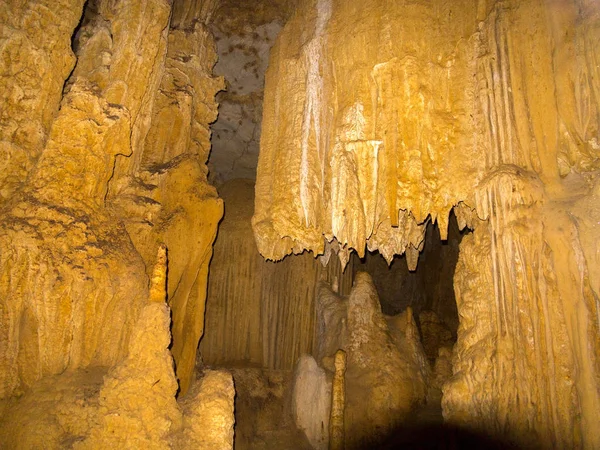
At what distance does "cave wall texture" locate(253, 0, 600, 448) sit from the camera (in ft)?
14.2

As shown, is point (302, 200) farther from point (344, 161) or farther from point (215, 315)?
point (215, 315)

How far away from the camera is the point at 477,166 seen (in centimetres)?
531

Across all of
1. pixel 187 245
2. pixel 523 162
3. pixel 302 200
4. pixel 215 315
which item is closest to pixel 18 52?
pixel 187 245

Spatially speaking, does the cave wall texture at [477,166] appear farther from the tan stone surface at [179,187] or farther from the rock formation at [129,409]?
the rock formation at [129,409]

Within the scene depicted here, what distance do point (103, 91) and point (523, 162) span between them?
16.2 feet

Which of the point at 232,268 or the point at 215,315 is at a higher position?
the point at 232,268

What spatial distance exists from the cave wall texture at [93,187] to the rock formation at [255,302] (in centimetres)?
305

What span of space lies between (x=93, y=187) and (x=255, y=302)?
527cm

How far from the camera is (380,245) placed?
6.64 m

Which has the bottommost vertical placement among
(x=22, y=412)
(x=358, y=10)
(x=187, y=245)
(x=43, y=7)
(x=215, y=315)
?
(x=22, y=412)

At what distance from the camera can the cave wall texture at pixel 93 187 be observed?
4.50 m

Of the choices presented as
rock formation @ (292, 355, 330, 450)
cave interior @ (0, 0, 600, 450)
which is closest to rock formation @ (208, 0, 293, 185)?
cave interior @ (0, 0, 600, 450)

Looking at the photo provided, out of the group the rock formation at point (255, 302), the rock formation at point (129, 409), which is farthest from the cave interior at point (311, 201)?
the rock formation at point (255, 302)

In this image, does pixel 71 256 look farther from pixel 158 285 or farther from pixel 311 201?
pixel 311 201
